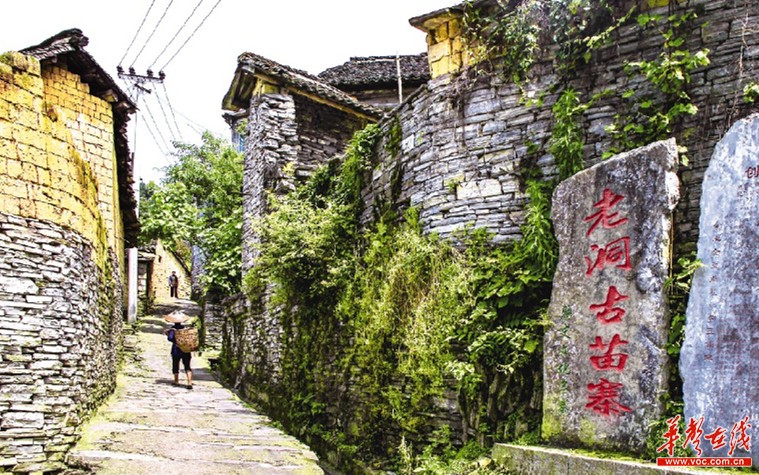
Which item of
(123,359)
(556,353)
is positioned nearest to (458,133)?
(556,353)

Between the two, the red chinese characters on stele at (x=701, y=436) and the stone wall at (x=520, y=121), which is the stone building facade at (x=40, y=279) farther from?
the red chinese characters on stele at (x=701, y=436)

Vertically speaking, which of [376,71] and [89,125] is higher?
[376,71]

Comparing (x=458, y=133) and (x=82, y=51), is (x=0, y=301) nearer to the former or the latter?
(x=458, y=133)

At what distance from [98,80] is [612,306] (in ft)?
31.8

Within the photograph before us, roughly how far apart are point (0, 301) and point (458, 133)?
4660 millimetres

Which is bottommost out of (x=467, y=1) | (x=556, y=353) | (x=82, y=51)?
(x=556, y=353)

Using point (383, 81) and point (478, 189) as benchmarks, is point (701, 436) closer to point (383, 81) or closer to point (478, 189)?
point (478, 189)

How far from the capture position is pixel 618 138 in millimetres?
5344

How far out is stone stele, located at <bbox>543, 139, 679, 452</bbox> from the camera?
4223 mm

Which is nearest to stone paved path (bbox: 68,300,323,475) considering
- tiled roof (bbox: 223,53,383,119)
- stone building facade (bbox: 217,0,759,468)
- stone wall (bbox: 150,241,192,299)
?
stone building facade (bbox: 217,0,759,468)

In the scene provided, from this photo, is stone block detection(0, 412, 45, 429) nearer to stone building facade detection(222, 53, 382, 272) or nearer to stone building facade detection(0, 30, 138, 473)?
stone building facade detection(0, 30, 138, 473)

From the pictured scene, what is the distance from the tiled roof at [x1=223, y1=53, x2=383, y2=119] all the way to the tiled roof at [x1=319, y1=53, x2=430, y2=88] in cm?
362

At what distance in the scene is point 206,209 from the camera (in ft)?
67.3

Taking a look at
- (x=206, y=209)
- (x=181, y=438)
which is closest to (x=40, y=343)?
(x=181, y=438)
